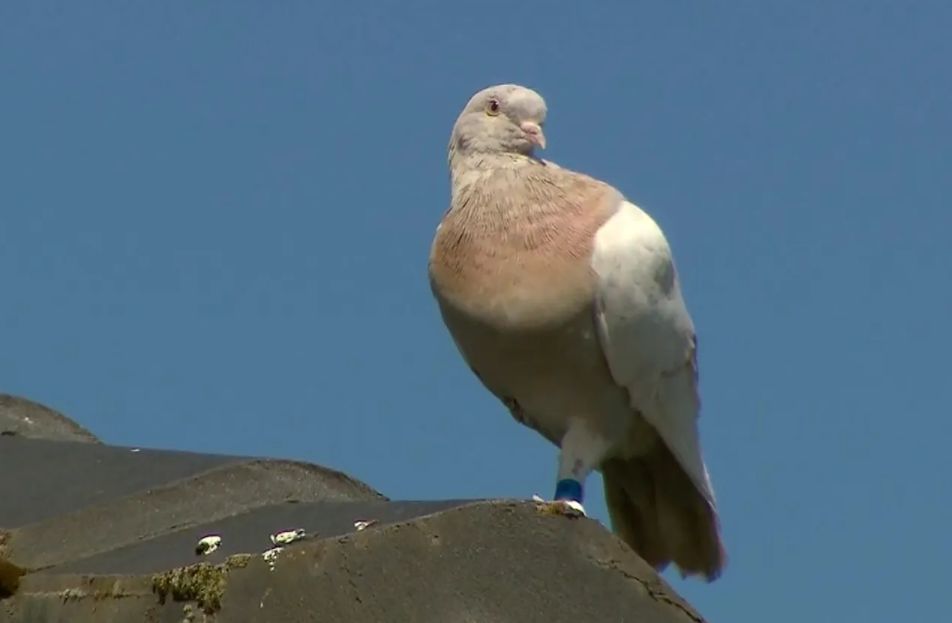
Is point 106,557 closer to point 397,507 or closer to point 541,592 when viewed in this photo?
point 397,507

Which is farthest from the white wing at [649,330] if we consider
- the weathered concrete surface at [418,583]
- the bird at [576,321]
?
the weathered concrete surface at [418,583]

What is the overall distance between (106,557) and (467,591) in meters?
1.06

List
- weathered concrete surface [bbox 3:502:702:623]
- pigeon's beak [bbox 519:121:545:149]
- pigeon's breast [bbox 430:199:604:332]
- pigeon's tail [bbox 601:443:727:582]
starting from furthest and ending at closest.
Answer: pigeon's tail [bbox 601:443:727:582] → pigeon's beak [bbox 519:121:545:149] → pigeon's breast [bbox 430:199:604:332] → weathered concrete surface [bbox 3:502:702:623]

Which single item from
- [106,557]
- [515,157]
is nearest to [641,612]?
[106,557]

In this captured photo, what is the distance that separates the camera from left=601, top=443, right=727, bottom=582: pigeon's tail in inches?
258

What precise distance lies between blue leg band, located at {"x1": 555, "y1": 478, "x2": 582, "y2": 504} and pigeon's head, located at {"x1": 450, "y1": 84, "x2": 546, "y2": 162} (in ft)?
4.54

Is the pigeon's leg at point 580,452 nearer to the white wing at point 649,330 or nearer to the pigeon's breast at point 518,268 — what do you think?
the white wing at point 649,330

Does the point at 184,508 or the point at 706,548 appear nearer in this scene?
the point at 184,508

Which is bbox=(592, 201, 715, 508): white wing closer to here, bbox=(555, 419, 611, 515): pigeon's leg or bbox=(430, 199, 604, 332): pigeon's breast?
bbox=(430, 199, 604, 332): pigeon's breast

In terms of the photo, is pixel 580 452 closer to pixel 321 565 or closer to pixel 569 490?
pixel 569 490

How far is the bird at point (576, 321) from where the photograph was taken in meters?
5.67

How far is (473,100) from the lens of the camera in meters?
6.52

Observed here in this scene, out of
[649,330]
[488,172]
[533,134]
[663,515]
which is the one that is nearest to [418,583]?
[649,330]

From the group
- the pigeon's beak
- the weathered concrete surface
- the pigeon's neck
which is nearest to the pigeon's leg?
the pigeon's neck
